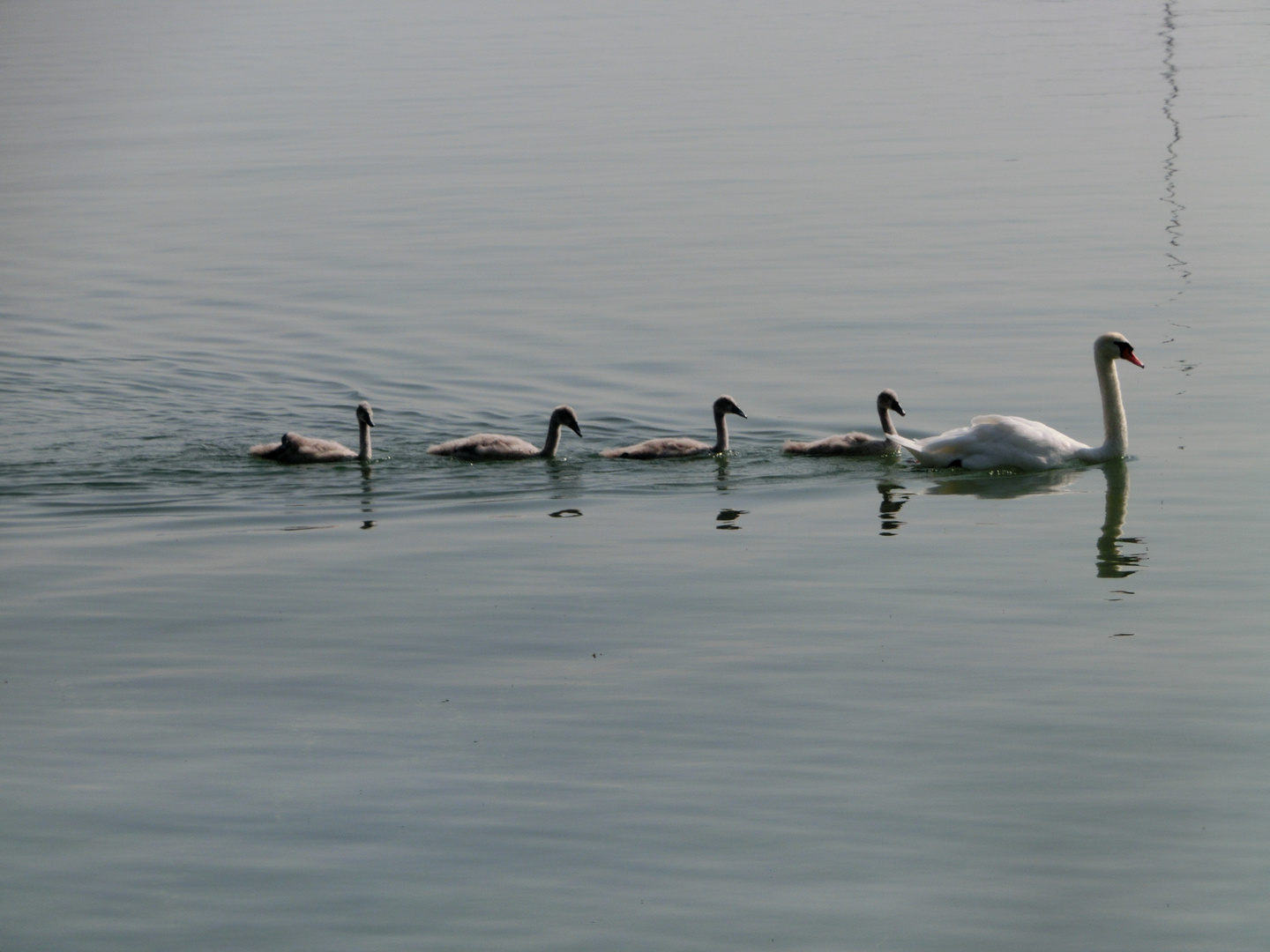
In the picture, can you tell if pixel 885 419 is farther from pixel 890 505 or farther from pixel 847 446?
pixel 890 505

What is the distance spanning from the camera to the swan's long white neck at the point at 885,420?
1514 centimetres

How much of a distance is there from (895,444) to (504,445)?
120 inches

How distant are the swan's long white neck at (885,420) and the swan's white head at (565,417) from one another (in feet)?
7.98

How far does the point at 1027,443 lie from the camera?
553 inches

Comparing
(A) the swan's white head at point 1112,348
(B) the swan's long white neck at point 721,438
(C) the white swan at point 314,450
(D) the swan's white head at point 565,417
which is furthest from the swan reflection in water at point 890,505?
(C) the white swan at point 314,450

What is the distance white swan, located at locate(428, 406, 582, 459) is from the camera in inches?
584

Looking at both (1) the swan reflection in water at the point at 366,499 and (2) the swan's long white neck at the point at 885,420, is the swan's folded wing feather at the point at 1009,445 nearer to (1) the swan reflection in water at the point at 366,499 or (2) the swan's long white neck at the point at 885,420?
(2) the swan's long white neck at the point at 885,420

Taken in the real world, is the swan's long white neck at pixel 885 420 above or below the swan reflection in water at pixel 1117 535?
above

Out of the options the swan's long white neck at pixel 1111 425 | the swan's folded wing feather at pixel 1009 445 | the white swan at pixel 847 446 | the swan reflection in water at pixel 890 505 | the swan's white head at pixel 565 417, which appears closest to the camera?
the swan reflection in water at pixel 890 505

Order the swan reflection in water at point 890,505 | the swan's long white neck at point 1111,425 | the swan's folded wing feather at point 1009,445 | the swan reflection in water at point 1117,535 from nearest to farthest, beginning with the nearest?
1. the swan reflection in water at point 1117,535
2. the swan reflection in water at point 890,505
3. the swan's folded wing feather at point 1009,445
4. the swan's long white neck at point 1111,425

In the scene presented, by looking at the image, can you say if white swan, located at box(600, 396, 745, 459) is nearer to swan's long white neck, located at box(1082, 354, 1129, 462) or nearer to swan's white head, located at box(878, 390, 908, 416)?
swan's white head, located at box(878, 390, 908, 416)

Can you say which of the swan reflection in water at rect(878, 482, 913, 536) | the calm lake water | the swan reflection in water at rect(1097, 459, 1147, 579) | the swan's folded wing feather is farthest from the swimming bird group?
the swan reflection in water at rect(878, 482, 913, 536)

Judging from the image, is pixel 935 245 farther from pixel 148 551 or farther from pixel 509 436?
pixel 148 551

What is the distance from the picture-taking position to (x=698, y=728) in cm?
888
